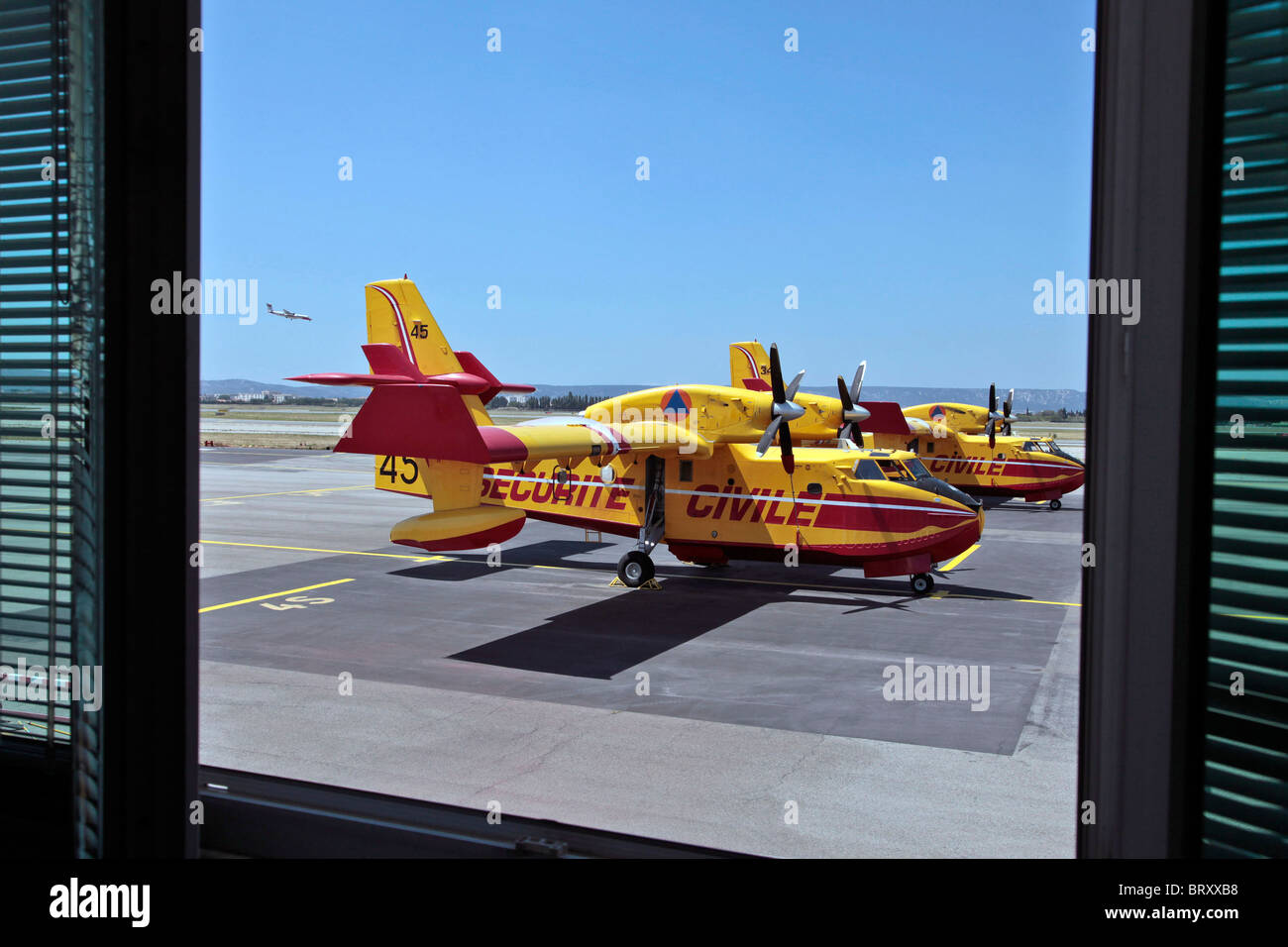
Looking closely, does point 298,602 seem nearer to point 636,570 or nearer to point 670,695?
point 636,570

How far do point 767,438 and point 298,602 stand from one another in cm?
882

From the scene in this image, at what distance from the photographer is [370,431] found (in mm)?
11117

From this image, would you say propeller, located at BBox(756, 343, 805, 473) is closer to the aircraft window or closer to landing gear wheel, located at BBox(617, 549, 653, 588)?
the aircraft window

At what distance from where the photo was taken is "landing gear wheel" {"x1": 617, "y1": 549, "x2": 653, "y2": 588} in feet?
57.1

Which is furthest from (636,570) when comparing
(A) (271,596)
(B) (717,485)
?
(A) (271,596)

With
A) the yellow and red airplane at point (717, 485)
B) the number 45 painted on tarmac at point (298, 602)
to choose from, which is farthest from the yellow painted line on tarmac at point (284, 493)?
the number 45 painted on tarmac at point (298, 602)

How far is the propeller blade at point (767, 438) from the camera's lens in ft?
55.3

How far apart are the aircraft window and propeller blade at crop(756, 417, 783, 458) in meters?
1.57

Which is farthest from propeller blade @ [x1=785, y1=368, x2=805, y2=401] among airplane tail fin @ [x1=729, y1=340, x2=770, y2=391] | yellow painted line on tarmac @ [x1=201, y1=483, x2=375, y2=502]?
yellow painted line on tarmac @ [x1=201, y1=483, x2=375, y2=502]

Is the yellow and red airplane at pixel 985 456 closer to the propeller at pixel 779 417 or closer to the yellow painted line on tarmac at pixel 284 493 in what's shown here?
the propeller at pixel 779 417

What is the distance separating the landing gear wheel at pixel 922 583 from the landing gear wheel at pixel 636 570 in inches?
195

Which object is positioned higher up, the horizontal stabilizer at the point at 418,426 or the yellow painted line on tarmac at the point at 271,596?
the horizontal stabilizer at the point at 418,426
